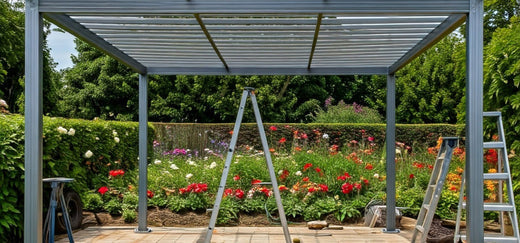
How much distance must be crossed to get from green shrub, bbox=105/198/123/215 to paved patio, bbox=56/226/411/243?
56cm

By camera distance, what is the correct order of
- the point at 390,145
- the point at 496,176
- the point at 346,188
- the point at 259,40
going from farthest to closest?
the point at 346,188 < the point at 390,145 < the point at 259,40 < the point at 496,176

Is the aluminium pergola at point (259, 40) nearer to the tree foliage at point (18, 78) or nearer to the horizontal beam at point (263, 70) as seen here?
the horizontal beam at point (263, 70)

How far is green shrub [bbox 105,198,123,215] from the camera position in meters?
7.62

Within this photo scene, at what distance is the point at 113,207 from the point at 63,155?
1.95 metres

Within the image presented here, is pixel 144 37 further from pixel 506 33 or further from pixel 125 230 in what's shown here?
pixel 506 33

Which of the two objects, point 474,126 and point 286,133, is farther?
point 286,133

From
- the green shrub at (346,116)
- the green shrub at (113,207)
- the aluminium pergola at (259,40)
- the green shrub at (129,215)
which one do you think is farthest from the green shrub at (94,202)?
the green shrub at (346,116)

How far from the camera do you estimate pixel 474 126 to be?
3.54 m

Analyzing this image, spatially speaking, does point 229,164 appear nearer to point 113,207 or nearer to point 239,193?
point 239,193

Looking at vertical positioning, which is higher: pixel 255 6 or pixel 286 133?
pixel 255 6

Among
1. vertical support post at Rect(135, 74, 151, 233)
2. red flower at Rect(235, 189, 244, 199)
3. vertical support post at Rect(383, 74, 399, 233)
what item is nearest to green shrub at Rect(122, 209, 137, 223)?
vertical support post at Rect(135, 74, 151, 233)

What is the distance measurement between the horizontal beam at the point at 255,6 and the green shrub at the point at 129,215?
433 centimetres

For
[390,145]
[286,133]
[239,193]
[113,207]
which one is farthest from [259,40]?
[286,133]

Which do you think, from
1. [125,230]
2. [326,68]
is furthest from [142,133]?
[326,68]
